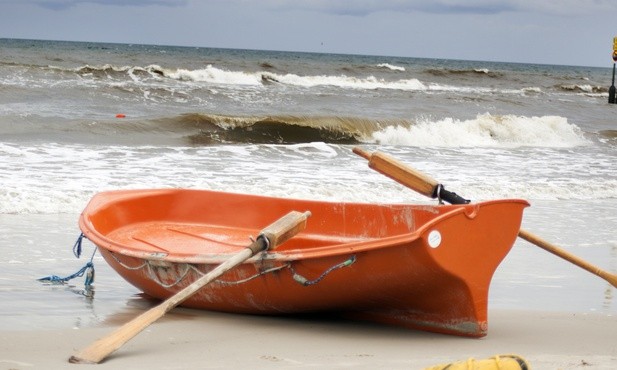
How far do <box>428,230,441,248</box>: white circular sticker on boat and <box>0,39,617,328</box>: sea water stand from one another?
155cm

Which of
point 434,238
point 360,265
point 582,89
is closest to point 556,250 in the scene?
point 434,238

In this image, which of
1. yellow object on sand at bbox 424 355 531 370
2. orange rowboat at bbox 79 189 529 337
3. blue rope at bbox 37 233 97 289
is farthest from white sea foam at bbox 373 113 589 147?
yellow object on sand at bbox 424 355 531 370

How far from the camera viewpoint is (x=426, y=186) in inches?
227

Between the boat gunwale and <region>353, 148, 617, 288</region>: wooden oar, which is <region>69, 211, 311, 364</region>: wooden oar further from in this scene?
<region>353, 148, 617, 288</region>: wooden oar

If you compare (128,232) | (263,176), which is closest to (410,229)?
(128,232)

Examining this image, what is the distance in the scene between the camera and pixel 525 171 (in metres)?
13.6

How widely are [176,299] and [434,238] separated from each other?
1.34m

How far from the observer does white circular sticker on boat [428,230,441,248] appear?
4555mm

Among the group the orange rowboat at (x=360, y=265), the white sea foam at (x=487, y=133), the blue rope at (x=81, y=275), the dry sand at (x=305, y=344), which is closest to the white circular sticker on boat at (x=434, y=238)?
the orange rowboat at (x=360, y=265)

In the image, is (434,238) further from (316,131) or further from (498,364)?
(316,131)

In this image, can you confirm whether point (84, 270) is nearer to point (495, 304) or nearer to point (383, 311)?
point (383, 311)

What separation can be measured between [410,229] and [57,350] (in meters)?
2.37

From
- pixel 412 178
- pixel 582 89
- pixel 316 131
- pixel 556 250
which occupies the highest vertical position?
pixel 412 178

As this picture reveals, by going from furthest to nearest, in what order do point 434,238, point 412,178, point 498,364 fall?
1. point 412,178
2. point 434,238
3. point 498,364
